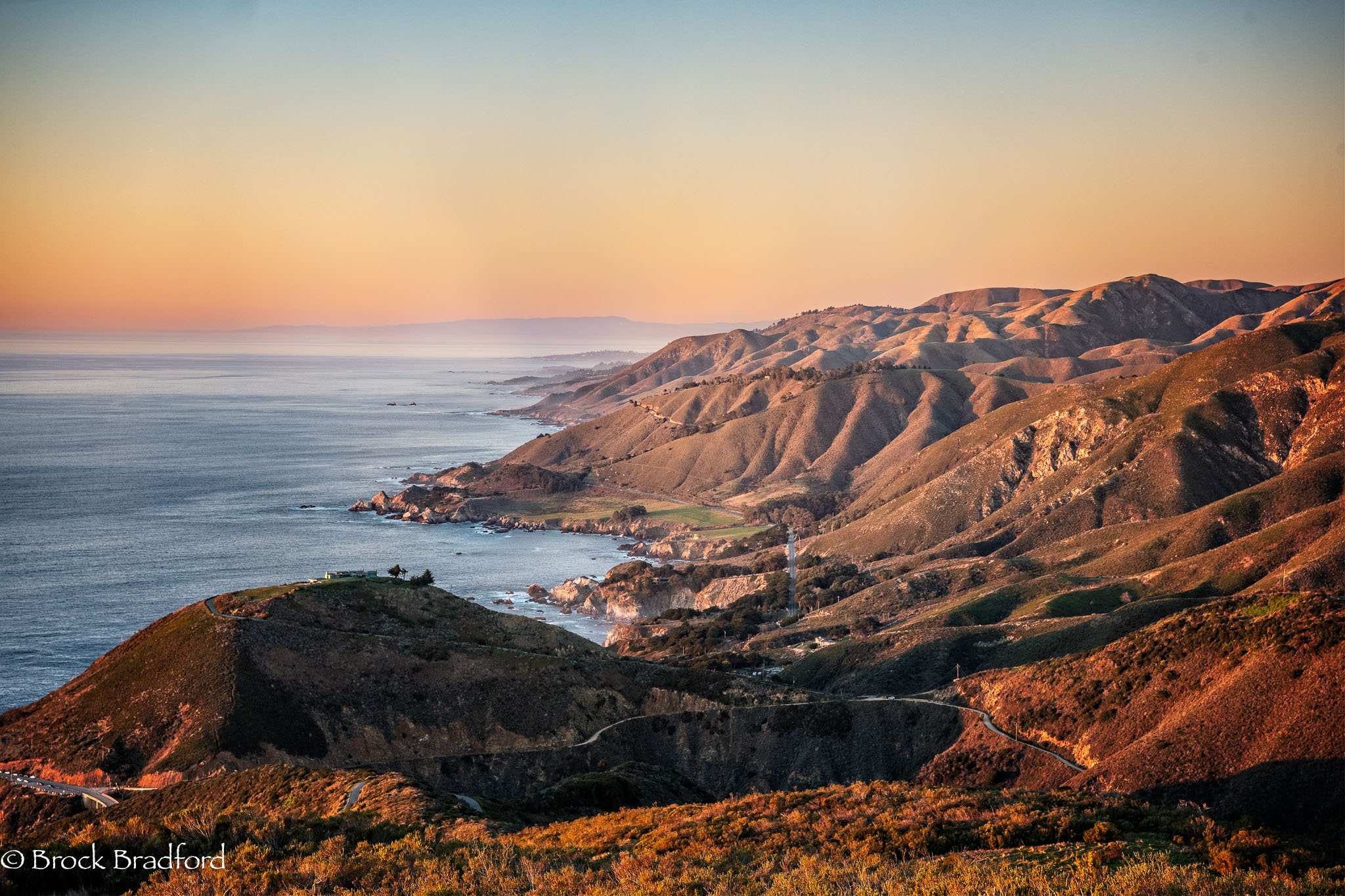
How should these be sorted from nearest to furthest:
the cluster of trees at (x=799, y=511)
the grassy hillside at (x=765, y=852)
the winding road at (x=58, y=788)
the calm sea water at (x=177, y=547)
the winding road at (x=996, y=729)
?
the grassy hillside at (x=765, y=852) → the winding road at (x=58, y=788) → the winding road at (x=996, y=729) → the calm sea water at (x=177, y=547) → the cluster of trees at (x=799, y=511)

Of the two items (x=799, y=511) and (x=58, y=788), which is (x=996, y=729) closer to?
(x=58, y=788)

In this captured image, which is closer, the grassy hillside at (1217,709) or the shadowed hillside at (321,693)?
the grassy hillside at (1217,709)

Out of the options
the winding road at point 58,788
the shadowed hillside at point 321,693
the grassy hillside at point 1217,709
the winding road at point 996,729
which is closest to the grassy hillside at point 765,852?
the grassy hillside at point 1217,709

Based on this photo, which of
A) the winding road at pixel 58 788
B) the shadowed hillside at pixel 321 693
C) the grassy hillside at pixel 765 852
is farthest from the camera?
the shadowed hillside at pixel 321 693

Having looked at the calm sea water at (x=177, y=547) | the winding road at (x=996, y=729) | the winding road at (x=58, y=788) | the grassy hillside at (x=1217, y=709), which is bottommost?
the calm sea water at (x=177, y=547)

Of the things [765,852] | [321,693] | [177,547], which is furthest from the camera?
[177,547]

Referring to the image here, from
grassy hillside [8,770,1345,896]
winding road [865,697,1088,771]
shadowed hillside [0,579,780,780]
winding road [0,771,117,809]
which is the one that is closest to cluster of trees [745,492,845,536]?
winding road [865,697,1088,771]

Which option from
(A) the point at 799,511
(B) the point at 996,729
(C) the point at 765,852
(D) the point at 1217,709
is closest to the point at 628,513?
(A) the point at 799,511

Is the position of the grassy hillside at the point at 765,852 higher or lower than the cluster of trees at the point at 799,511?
higher

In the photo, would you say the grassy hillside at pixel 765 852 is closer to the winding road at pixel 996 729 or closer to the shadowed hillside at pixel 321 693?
the winding road at pixel 996 729

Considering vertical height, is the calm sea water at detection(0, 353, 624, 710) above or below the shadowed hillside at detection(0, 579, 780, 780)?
below

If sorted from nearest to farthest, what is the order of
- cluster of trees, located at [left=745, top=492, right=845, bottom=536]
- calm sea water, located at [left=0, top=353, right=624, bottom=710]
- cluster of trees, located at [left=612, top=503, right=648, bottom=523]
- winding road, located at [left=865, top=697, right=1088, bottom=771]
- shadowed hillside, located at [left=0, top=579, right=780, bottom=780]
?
winding road, located at [left=865, top=697, right=1088, bottom=771], shadowed hillside, located at [left=0, top=579, right=780, bottom=780], calm sea water, located at [left=0, top=353, right=624, bottom=710], cluster of trees, located at [left=745, top=492, right=845, bottom=536], cluster of trees, located at [left=612, top=503, right=648, bottom=523]

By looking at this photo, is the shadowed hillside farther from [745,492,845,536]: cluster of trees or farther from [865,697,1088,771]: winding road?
[745,492,845,536]: cluster of trees
